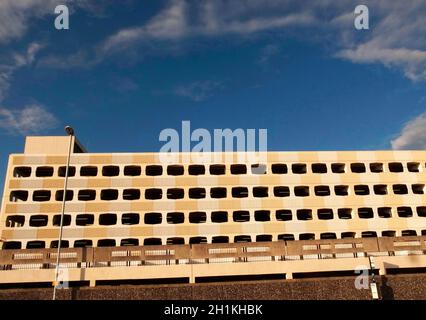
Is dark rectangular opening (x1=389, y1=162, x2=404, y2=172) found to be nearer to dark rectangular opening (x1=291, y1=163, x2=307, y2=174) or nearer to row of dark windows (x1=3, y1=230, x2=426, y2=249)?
row of dark windows (x1=3, y1=230, x2=426, y2=249)

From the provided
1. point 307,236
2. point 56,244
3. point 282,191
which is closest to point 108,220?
point 56,244

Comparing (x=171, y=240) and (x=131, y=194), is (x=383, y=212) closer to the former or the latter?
(x=171, y=240)

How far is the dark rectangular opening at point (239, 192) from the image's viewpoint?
160 ft

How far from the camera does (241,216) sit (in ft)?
157

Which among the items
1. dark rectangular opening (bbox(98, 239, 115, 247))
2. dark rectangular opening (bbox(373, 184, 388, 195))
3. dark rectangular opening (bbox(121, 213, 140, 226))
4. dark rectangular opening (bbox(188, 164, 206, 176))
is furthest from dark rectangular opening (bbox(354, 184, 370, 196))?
dark rectangular opening (bbox(98, 239, 115, 247))

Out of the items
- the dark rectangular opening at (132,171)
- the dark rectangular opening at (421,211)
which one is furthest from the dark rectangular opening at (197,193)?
the dark rectangular opening at (421,211)

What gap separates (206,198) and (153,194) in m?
7.33

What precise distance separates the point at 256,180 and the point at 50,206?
2444 cm

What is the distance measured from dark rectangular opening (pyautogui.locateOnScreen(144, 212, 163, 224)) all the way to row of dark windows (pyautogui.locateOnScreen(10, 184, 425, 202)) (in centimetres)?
240

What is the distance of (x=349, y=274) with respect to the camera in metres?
29.8

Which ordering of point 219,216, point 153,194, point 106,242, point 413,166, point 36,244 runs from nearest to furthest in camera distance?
point 36,244 → point 106,242 → point 219,216 → point 153,194 → point 413,166

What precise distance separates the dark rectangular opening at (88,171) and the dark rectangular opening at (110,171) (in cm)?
97
